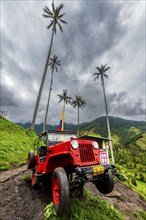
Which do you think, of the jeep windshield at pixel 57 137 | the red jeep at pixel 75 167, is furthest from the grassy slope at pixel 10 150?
the red jeep at pixel 75 167

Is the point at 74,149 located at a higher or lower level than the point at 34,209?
higher

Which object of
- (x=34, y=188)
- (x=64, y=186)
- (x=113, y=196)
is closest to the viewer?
(x=64, y=186)

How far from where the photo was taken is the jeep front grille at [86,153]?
397 cm

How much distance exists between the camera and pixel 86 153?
4094 millimetres

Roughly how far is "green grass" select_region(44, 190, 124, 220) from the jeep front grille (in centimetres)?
136

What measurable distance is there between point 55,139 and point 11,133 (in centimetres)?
1332

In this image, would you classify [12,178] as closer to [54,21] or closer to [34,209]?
[34,209]

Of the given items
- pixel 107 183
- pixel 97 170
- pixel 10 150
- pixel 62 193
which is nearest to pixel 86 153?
pixel 97 170

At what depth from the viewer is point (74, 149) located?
388cm

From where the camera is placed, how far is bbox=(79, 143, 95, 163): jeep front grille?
397 cm

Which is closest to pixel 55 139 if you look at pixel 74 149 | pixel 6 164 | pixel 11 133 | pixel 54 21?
pixel 74 149

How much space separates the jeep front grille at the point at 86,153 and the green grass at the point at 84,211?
136 centimetres

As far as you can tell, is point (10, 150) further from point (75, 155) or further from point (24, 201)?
point (75, 155)

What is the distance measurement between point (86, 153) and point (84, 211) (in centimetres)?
161
